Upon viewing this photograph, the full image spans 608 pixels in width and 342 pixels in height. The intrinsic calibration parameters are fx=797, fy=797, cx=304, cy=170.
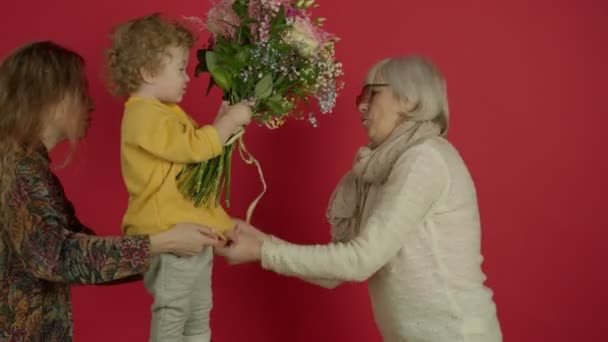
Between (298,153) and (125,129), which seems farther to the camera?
(298,153)

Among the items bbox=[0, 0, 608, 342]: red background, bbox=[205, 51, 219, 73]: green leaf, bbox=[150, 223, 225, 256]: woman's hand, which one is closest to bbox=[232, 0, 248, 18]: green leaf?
bbox=[205, 51, 219, 73]: green leaf

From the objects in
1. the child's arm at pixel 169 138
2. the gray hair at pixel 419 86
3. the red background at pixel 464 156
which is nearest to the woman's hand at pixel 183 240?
the child's arm at pixel 169 138

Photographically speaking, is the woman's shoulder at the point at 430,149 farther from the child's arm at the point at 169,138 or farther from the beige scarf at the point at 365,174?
the child's arm at the point at 169,138

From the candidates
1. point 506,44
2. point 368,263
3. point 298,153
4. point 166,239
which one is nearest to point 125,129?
point 166,239

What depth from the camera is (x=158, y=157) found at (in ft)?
6.75

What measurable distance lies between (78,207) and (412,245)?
4.92 feet

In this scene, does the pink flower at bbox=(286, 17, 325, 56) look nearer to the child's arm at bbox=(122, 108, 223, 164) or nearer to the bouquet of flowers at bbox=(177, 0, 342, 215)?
the bouquet of flowers at bbox=(177, 0, 342, 215)

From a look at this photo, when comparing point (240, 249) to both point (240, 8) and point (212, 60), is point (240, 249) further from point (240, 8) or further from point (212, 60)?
point (240, 8)

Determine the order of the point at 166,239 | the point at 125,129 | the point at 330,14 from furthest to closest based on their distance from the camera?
1. the point at 330,14
2. the point at 125,129
3. the point at 166,239

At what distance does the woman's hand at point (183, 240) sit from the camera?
1.94 metres

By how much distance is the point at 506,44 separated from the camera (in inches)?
124

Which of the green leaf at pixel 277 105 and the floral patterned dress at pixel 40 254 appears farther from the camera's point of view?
the green leaf at pixel 277 105

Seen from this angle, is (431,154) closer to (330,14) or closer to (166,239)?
(166,239)

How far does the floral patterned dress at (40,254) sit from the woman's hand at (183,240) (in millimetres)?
36
